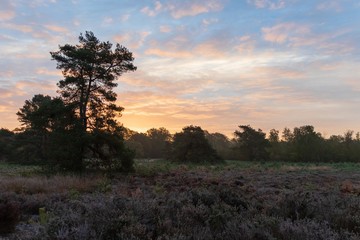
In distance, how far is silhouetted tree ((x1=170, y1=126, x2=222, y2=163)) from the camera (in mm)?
54688

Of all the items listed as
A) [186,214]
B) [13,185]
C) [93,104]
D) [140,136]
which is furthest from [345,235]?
[140,136]

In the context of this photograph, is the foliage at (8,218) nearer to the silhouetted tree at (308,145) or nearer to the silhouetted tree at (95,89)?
the silhouetted tree at (95,89)

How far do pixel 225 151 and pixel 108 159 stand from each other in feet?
200

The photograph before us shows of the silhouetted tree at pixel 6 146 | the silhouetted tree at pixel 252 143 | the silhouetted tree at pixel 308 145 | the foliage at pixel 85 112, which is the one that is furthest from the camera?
the silhouetted tree at pixel 308 145

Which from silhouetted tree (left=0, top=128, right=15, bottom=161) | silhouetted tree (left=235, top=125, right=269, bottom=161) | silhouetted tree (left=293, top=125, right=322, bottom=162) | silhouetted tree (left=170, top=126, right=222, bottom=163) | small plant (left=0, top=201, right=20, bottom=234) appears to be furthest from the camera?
silhouetted tree (left=293, top=125, right=322, bottom=162)

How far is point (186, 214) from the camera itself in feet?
17.3

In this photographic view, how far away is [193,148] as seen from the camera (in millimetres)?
56219

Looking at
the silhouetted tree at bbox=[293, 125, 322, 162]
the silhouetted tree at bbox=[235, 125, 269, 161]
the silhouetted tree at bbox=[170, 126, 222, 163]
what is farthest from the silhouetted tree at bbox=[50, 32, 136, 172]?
the silhouetted tree at bbox=[293, 125, 322, 162]

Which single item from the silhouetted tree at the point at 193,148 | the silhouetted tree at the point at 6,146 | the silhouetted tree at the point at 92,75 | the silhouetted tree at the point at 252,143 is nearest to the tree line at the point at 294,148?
the silhouetted tree at the point at 252,143

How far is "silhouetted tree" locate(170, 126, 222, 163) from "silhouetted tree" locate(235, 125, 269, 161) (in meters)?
17.4

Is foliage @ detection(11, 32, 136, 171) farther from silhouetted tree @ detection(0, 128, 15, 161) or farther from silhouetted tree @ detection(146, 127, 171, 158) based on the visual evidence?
silhouetted tree @ detection(146, 127, 171, 158)

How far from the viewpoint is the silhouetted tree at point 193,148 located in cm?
5469

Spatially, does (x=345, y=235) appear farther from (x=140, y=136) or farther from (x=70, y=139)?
(x=140, y=136)

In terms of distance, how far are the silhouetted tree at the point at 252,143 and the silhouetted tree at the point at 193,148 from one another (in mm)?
17355
